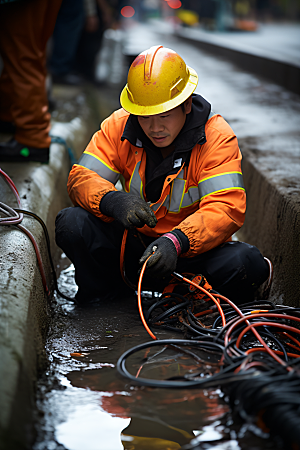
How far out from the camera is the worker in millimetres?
2338

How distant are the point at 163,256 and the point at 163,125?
662mm

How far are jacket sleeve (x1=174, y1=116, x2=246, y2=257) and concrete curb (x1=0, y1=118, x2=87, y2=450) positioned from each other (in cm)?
77

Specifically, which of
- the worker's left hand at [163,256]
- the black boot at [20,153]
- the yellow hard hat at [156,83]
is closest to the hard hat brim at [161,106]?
the yellow hard hat at [156,83]

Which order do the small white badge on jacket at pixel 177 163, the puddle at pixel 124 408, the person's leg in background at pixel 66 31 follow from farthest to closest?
the person's leg in background at pixel 66 31
the small white badge on jacket at pixel 177 163
the puddle at pixel 124 408

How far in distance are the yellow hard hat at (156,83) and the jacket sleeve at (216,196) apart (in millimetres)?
270

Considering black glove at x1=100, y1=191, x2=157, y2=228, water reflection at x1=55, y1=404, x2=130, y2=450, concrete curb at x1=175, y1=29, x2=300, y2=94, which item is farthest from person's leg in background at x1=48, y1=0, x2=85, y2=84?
water reflection at x1=55, y1=404, x2=130, y2=450

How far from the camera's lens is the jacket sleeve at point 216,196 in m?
2.33

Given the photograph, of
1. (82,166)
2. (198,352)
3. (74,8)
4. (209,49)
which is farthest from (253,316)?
(209,49)

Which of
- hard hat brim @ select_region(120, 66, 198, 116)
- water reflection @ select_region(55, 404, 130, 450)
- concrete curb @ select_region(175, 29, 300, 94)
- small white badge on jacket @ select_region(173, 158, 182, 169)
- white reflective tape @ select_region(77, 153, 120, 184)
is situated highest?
hard hat brim @ select_region(120, 66, 198, 116)

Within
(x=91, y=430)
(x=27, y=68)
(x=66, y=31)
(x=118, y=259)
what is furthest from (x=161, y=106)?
(x=66, y=31)

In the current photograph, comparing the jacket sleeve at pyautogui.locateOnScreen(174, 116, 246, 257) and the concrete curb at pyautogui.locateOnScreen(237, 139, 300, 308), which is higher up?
the jacket sleeve at pyautogui.locateOnScreen(174, 116, 246, 257)

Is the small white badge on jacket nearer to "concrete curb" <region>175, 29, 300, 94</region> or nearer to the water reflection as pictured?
the water reflection

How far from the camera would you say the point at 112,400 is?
1812mm

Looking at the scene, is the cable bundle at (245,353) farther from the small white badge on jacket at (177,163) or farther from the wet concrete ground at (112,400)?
the small white badge on jacket at (177,163)
